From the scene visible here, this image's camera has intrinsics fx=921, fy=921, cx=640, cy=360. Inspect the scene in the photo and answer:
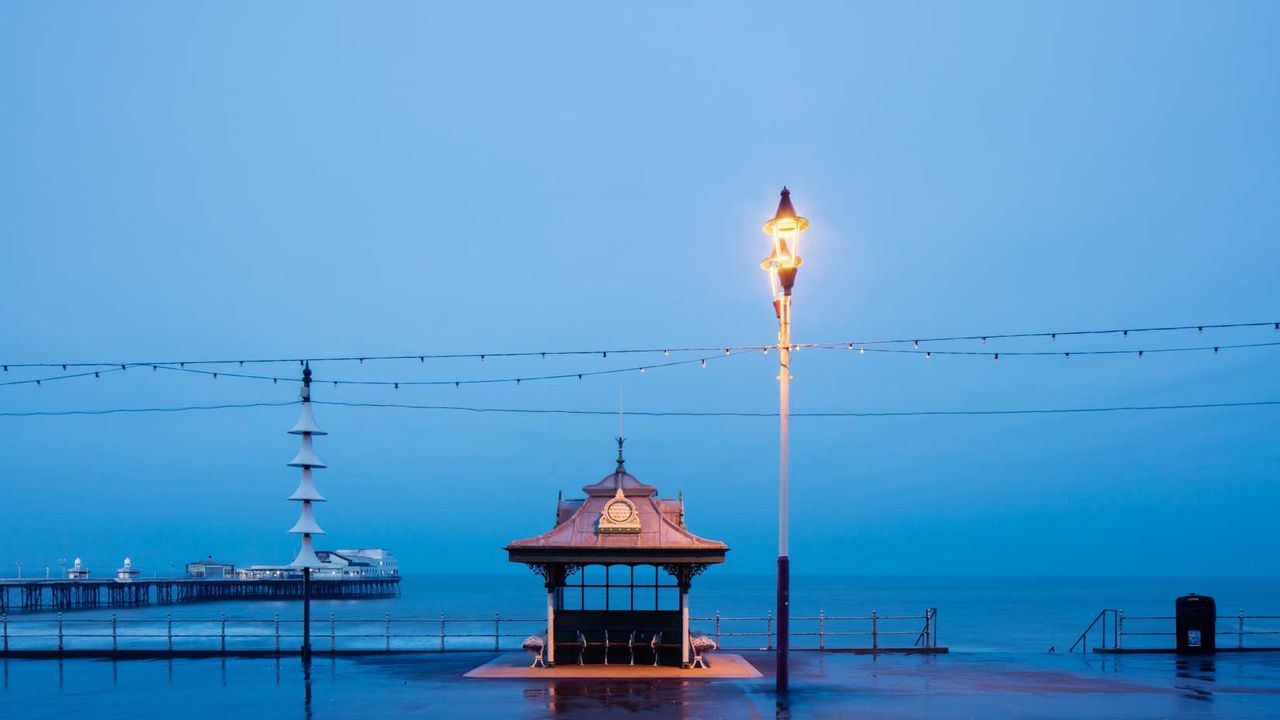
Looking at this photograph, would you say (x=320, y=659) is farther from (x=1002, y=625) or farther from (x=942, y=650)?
(x=1002, y=625)

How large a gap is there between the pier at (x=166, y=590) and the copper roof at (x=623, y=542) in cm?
8957

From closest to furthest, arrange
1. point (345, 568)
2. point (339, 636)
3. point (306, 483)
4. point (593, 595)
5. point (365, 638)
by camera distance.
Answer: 1. point (306, 483)
2. point (339, 636)
3. point (365, 638)
4. point (345, 568)
5. point (593, 595)

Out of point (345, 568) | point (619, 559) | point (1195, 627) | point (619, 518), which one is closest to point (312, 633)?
point (619, 518)

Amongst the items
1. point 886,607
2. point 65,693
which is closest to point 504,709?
point 65,693

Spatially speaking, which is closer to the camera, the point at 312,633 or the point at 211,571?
the point at 312,633

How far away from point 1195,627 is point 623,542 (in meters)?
14.9

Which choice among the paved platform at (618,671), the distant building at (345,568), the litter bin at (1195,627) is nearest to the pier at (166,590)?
the distant building at (345,568)

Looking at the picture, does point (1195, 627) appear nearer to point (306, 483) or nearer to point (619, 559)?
point (619, 559)

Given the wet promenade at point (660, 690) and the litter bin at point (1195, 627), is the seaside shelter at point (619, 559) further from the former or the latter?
the litter bin at point (1195, 627)

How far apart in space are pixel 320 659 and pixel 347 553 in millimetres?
172863

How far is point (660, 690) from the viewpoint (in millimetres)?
16406

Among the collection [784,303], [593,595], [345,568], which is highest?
[784,303]

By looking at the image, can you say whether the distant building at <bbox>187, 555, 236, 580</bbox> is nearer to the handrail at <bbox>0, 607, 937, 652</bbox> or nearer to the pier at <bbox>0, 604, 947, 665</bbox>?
the pier at <bbox>0, 604, 947, 665</bbox>

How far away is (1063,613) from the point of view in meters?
102
